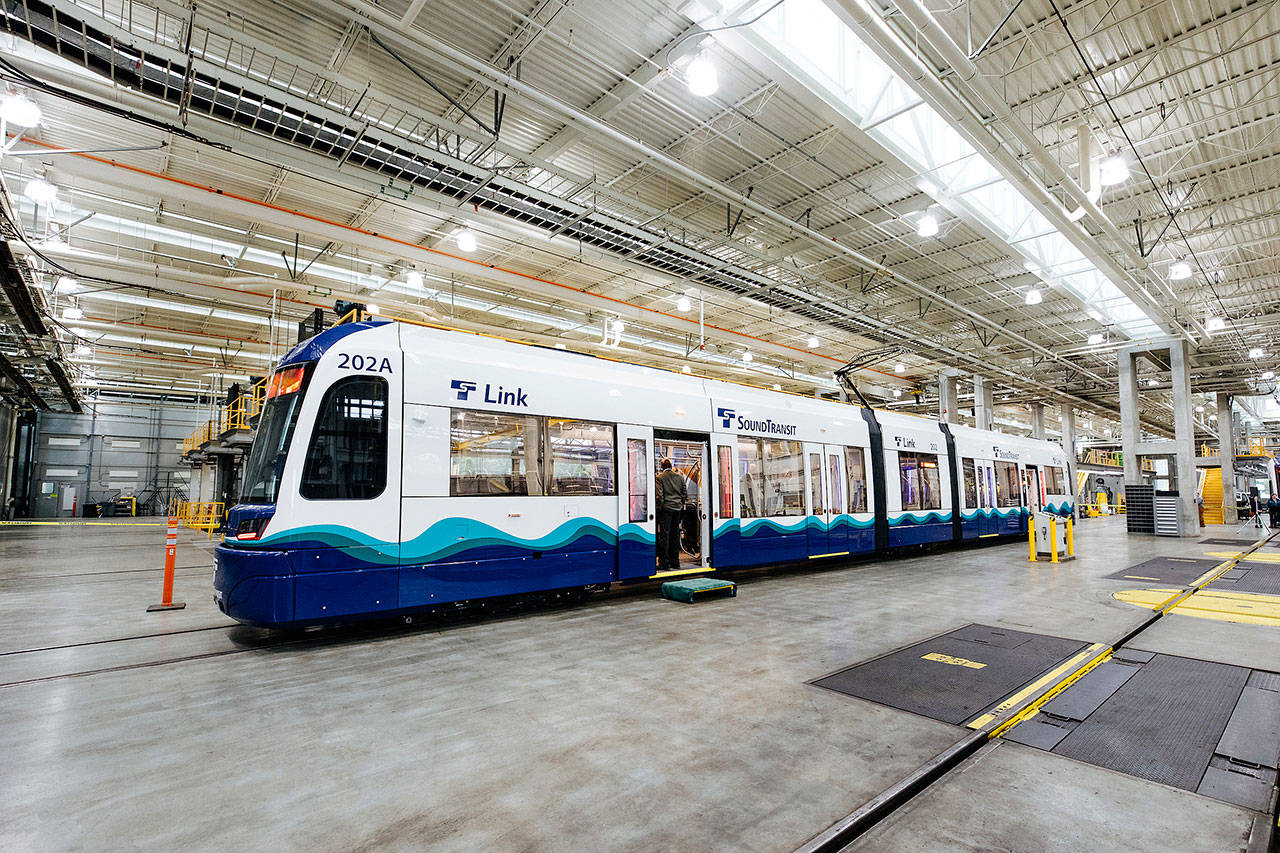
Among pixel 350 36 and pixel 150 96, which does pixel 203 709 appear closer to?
pixel 150 96

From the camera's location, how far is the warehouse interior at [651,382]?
316cm

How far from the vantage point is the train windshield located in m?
5.84

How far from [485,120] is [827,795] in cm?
974

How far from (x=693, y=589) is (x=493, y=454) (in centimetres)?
329

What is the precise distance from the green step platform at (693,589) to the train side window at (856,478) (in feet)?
15.3

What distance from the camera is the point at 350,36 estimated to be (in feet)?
24.0

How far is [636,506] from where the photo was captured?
27.8 ft

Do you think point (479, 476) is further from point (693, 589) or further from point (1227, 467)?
point (1227, 467)

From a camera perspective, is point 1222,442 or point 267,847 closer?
point 267,847

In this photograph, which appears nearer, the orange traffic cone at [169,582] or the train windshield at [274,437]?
the train windshield at [274,437]

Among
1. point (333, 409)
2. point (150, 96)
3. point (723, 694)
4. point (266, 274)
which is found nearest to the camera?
point (723, 694)

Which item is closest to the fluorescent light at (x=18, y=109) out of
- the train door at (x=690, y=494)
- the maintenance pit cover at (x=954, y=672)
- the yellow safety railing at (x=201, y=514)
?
the train door at (x=690, y=494)

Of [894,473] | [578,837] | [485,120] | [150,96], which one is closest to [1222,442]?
[894,473]

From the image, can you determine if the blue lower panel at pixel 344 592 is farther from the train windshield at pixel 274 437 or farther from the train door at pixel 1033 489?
the train door at pixel 1033 489
